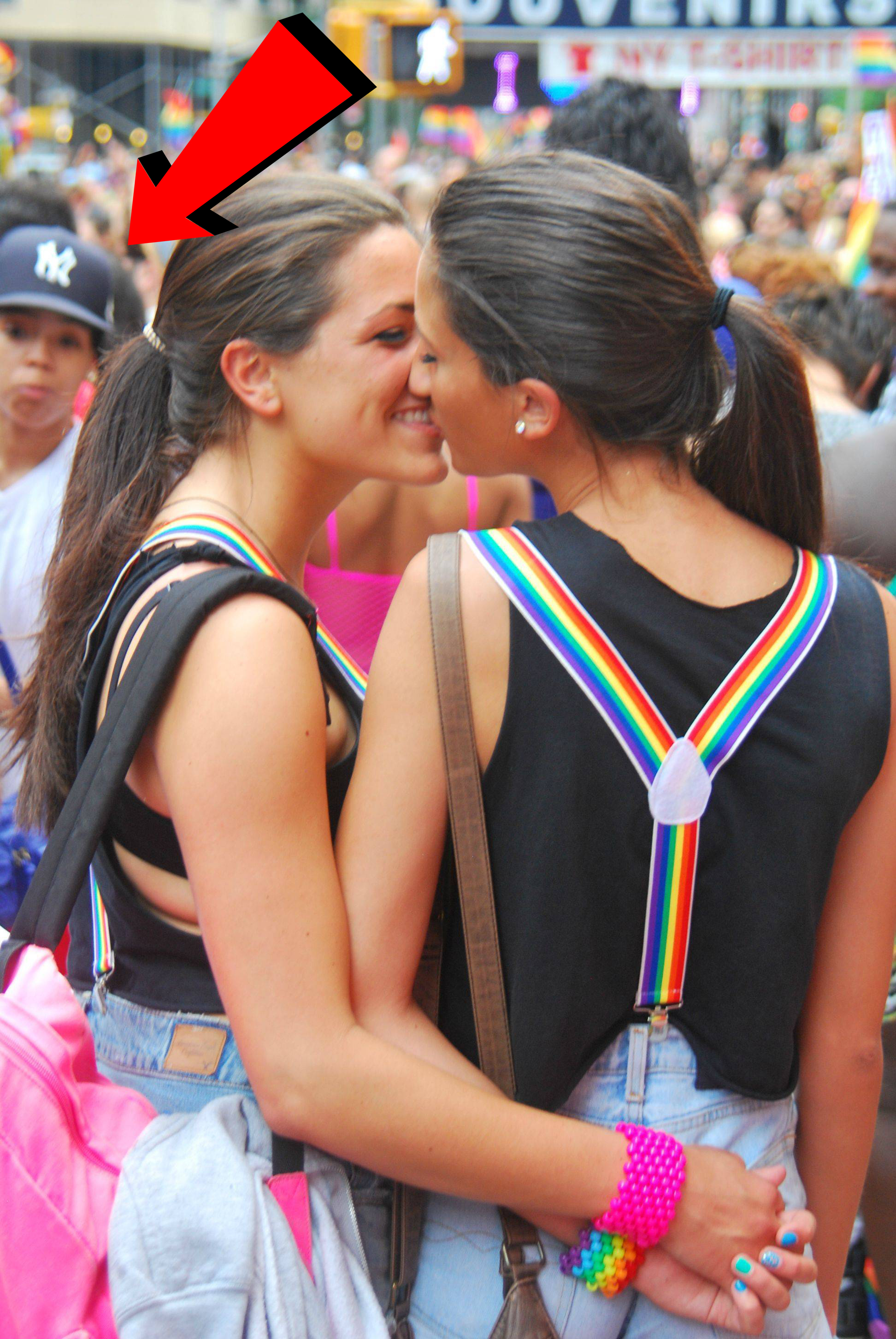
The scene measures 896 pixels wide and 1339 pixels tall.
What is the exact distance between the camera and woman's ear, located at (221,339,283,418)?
1777mm

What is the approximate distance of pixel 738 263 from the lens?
4.93 m

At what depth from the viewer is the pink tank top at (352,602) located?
2.55m

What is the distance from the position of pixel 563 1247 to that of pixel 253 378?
123 centimetres

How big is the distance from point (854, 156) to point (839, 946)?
1621 centimetres

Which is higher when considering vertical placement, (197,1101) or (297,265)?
(297,265)

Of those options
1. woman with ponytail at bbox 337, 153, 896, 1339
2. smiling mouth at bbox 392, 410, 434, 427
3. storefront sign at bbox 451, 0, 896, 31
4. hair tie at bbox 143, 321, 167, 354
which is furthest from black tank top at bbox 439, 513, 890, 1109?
storefront sign at bbox 451, 0, 896, 31

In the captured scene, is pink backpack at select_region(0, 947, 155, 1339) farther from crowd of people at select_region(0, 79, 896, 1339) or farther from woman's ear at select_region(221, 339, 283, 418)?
woman's ear at select_region(221, 339, 283, 418)

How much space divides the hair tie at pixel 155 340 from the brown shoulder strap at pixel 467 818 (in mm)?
812

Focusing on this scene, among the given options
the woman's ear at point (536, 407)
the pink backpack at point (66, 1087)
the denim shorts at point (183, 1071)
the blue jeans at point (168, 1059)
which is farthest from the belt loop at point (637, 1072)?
the woman's ear at point (536, 407)

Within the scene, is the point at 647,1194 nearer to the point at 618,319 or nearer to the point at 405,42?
the point at 618,319

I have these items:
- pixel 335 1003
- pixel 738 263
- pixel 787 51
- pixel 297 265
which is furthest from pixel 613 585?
pixel 787 51

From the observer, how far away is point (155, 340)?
1.93 m

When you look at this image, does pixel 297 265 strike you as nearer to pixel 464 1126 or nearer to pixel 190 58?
pixel 464 1126

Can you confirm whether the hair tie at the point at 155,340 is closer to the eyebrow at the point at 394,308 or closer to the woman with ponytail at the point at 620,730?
the eyebrow at the point at 394,308
